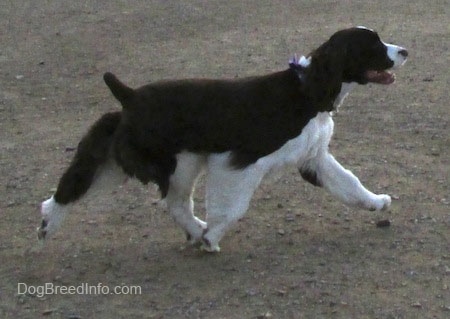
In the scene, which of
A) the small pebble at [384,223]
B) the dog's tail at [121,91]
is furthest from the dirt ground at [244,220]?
the dog's tail at [121,91]

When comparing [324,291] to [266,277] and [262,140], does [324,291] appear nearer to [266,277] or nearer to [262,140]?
[266,277]

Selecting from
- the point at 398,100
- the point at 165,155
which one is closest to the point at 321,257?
the point at 165,155

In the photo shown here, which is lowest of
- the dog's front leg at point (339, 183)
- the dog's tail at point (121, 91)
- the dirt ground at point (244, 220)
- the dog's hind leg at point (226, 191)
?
the dirt ground at point (244, 220)

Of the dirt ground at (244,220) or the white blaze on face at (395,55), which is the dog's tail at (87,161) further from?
the white blaze on face at (395,55)

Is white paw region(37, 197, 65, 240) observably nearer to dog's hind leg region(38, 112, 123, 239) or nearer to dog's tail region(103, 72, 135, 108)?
dog's hind leg region(38, 112, 123, 239)

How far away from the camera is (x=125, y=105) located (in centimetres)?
615

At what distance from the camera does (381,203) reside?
21.9 ft

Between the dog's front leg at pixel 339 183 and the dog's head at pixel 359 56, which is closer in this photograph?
the dog's head at pixel 359 56

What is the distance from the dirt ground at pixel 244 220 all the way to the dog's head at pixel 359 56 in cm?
74

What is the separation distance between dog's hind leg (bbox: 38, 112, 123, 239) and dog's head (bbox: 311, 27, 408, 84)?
4.32ft

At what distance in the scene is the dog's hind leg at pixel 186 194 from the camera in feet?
20.2

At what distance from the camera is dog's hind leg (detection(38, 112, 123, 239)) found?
6.19 m

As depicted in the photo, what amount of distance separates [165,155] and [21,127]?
11.6 feet

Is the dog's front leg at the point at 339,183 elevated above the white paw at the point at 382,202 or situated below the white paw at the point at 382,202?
above
